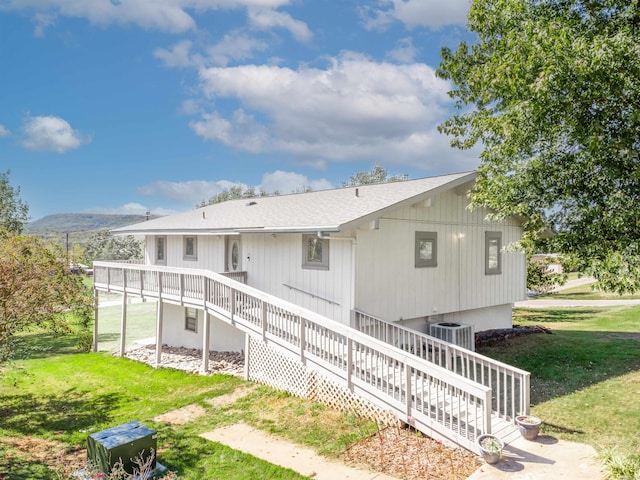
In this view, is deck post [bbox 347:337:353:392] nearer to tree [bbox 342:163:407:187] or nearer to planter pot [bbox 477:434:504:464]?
A: planter pot [bbox 477:434:504:464]

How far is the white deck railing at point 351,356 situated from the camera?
247 inches

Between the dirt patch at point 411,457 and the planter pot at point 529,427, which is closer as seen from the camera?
the dirt patch at point 411,457

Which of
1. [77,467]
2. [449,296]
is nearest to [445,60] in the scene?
[449,296]

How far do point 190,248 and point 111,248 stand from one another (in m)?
54.5

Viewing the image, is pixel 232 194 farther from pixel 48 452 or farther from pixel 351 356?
pixel 351 356

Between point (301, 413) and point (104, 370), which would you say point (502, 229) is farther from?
point (104, 370)

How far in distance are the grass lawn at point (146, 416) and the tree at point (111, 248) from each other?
45082mm

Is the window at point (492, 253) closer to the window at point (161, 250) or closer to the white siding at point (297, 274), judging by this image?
the white siding at point (297, 274)

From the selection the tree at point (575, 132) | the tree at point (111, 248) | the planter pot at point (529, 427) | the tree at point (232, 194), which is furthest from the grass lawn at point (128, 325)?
the tree at point (111, 248)

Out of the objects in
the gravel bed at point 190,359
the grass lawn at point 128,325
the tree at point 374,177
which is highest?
the tree at point 374,177

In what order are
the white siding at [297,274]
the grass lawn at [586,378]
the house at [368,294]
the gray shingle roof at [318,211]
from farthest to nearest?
the white siding at [297,274] → the gray shingle roof at [318,211] → the house at [368,294] → the grass lawn at [586,378]

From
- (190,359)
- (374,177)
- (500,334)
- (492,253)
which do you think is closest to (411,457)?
(492,253)

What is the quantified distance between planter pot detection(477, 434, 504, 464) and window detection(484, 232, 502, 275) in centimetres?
798

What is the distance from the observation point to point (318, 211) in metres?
11.5
